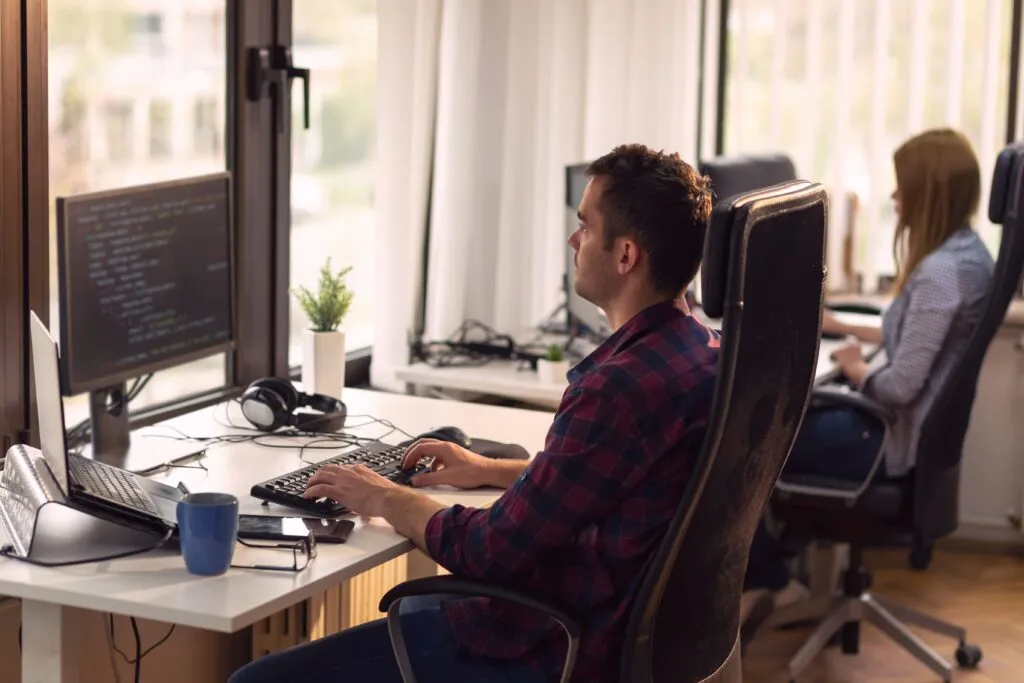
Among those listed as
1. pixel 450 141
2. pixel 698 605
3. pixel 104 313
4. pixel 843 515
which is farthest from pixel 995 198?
pixel 104 313

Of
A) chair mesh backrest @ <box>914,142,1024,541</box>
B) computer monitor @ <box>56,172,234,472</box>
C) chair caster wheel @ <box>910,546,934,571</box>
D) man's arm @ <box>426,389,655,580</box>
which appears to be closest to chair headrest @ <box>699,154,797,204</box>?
chair mesh backrest @ <box>914,142,1024,541</box>

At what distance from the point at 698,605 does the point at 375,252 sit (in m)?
1.84

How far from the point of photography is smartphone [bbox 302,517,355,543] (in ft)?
6.53

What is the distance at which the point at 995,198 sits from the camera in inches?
119

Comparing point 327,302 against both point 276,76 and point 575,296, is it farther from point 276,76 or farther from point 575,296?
point 575,296

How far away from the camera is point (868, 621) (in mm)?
3650

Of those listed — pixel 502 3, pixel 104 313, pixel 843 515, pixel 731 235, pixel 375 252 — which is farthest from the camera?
pixel 502 3

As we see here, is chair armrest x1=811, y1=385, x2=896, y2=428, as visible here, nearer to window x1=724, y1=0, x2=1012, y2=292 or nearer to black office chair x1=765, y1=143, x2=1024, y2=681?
black office chair x1=765, y1=143, x2=1024, y2=681

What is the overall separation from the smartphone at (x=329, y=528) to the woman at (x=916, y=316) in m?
1.51

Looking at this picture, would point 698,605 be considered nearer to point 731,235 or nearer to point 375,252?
point 731,235

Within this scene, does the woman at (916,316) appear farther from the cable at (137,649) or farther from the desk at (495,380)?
the cable at (137,649)

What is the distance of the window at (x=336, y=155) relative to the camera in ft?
10.9

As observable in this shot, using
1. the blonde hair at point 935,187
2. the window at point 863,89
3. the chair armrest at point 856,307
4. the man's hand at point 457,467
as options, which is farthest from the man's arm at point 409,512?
the window at point 863,89

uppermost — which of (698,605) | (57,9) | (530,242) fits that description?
(57,9)
